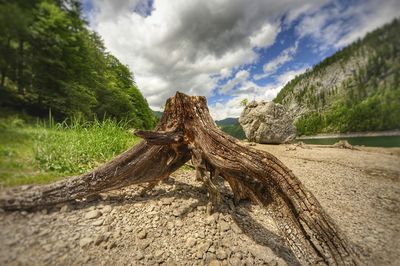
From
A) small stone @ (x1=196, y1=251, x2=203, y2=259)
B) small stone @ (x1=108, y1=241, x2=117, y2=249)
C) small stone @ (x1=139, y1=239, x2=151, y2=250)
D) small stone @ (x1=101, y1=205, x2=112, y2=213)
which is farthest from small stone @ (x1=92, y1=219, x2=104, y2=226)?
small stone @ (x1=196, y1=251, x2=203, y2=259)

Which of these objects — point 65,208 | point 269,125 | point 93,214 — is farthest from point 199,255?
point 269,125

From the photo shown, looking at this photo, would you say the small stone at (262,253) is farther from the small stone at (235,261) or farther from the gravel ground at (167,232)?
the small stone at (235,261)

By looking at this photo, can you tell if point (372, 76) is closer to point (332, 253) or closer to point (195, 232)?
point (332, 253)

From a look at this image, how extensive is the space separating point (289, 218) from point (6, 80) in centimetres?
330

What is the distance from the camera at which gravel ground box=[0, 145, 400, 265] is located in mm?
1795

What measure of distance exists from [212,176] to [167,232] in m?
1.23

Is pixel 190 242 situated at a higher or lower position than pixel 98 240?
lower

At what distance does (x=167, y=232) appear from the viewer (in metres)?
2.82

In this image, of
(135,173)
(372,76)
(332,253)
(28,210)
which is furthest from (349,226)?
(28,210)

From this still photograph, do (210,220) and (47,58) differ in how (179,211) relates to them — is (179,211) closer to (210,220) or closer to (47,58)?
(210,220)

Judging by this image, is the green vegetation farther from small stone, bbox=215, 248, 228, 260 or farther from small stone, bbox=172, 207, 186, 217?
small stone, bbox=215, 248, 228, 260

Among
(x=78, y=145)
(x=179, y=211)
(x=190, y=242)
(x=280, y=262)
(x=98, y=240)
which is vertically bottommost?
(x=280, y=262)

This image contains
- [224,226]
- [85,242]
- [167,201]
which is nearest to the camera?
[85,242]

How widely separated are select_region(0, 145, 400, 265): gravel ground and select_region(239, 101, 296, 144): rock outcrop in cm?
1186
